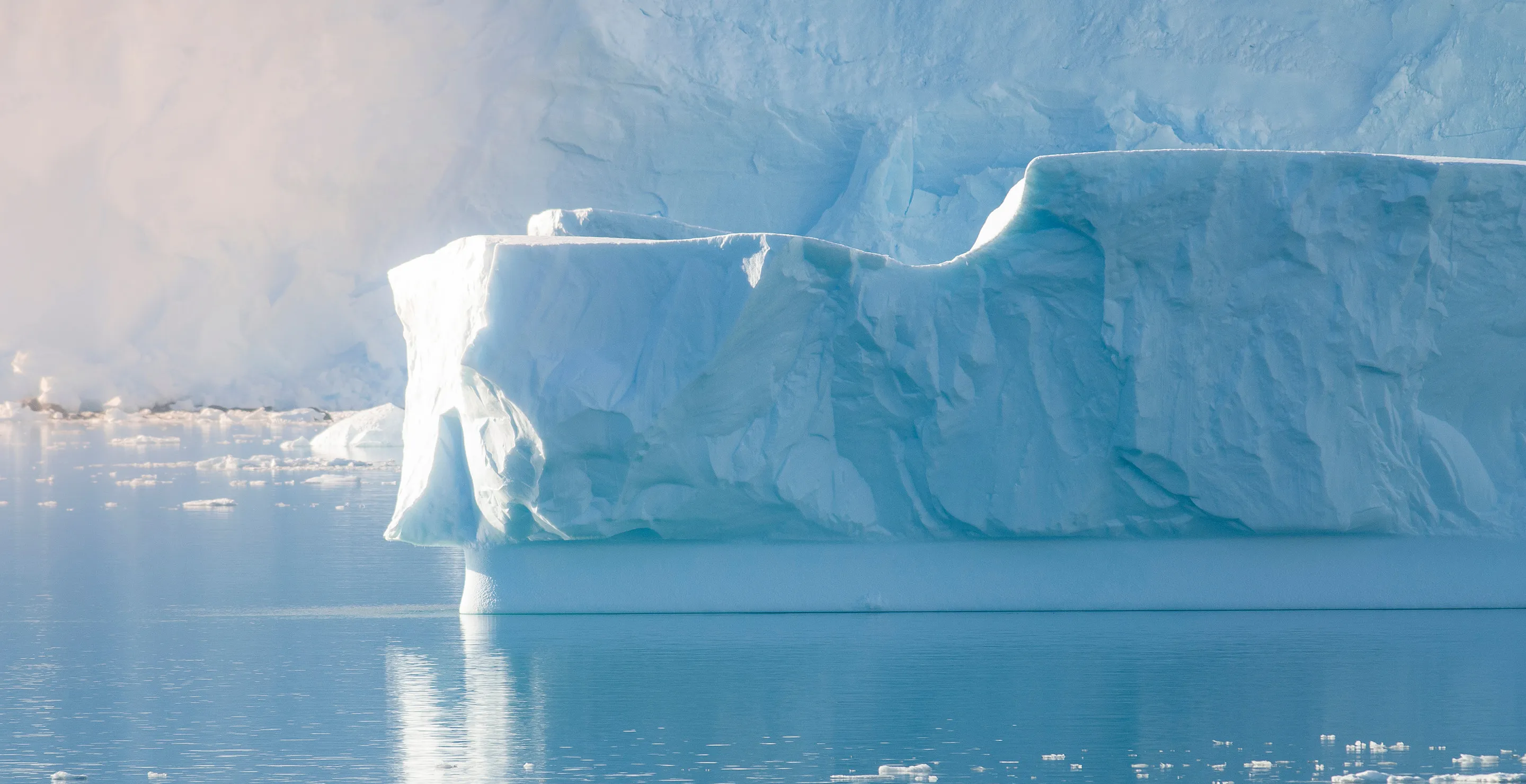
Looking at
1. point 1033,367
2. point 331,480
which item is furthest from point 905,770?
point 331,480

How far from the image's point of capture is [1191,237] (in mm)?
7098

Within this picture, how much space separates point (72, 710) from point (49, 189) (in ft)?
74.0

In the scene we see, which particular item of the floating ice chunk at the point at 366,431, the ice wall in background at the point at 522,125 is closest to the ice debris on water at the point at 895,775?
the ice wall in background at the point at 522,125

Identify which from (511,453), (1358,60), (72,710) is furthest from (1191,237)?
(1358,60)

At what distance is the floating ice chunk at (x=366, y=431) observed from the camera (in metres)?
20.6

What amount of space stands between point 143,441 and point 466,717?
19.0 m

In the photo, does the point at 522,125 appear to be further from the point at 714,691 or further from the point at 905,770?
the point at 905,770

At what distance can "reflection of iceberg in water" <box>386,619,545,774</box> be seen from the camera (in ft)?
15.5

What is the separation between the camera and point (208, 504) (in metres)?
13.4

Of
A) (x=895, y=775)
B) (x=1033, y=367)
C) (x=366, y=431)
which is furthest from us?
(x=366, y=431)

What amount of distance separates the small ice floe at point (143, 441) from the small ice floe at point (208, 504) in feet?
30.3

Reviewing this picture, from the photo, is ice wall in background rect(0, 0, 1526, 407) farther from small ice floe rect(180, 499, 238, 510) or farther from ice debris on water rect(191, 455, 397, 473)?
small ice floe rect(180, 499, 238, 510)

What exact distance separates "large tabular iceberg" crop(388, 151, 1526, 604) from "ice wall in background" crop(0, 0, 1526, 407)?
8.31 meters

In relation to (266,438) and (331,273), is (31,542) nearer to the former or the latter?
(331,273)
